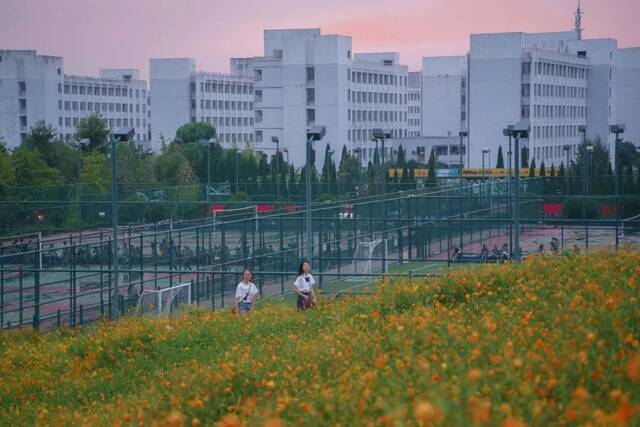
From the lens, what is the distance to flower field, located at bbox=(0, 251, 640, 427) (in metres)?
6.85

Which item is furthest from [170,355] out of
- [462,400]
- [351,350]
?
[462,400]

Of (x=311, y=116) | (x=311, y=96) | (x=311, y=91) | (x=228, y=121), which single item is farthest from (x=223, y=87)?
(x=311, y=91)

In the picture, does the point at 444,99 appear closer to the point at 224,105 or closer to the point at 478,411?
the point at 224,105

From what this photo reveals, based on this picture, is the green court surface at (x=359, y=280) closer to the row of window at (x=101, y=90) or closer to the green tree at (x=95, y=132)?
the green tree at (x=95, y=132)

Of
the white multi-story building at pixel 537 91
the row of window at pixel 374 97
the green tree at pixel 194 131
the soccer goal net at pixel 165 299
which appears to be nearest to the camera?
the soccer goal net at pixel 165 299

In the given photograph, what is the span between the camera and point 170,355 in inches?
549

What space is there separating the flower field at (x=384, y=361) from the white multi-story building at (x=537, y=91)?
51.5m

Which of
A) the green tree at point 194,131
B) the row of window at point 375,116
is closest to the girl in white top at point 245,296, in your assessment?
the row of window at point 375,116

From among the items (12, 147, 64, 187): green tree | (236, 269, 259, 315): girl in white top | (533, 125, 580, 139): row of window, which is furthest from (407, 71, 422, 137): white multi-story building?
(236, 269, 259, 315): girl in white top

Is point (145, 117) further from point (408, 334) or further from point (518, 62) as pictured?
point (408, 334)

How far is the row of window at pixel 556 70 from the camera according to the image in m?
65.1

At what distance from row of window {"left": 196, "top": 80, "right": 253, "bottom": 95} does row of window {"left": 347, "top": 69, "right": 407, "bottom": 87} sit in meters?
19.1

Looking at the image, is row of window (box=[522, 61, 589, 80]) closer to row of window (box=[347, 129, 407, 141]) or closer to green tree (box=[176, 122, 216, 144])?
row of window (box=[347, 129, 407, 141])

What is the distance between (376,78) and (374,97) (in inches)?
61.7
